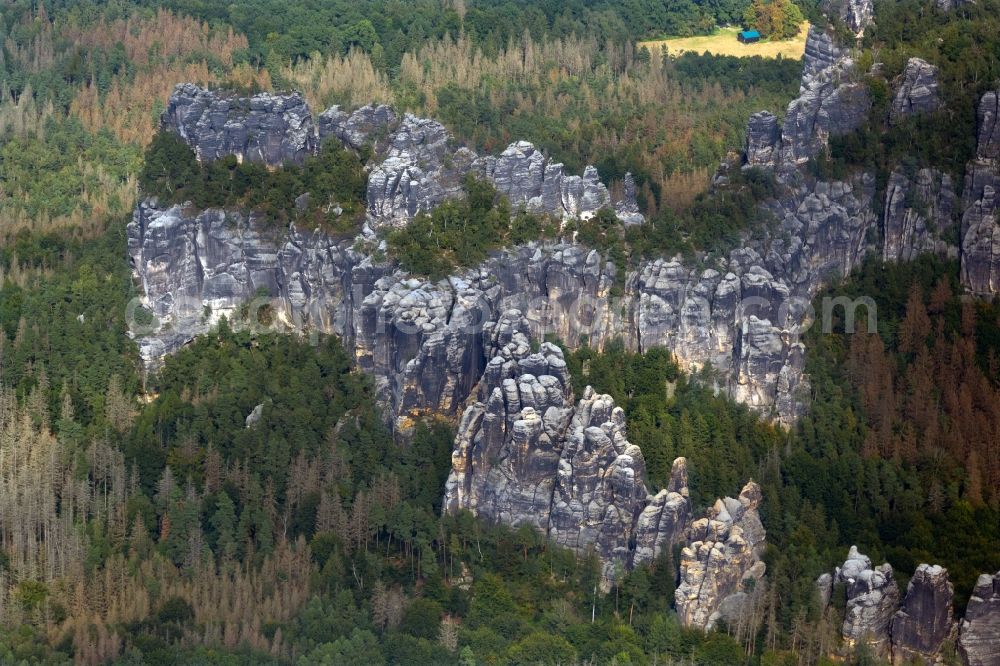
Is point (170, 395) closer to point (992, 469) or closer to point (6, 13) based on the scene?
point (992, 469)

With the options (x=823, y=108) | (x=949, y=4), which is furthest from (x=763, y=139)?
(x=949, y=4)

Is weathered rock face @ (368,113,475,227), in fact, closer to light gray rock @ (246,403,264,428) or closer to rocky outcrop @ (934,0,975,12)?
light gray rock @ (246,403,264,428)

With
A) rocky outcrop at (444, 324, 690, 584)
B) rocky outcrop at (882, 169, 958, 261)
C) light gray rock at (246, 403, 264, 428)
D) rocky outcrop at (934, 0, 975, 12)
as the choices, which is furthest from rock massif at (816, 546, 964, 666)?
rocky outcrop at (934, 0, 975, 12)

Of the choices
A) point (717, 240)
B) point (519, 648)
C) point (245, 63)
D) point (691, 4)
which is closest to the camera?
point (519, 648)

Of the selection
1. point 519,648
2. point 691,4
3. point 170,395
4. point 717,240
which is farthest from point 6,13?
point 519,648

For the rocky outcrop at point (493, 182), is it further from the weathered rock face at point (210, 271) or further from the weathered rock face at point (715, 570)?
the weathered rock face at point (715, 570)

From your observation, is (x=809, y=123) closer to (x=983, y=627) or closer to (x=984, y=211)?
(x=984, y=211)
